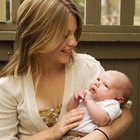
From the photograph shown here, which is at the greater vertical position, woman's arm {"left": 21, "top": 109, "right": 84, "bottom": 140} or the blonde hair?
the blonde hair

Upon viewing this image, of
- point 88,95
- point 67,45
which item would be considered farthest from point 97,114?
point 67,45

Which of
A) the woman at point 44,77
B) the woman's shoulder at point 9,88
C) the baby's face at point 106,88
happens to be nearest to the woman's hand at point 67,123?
the woman at point 44,77

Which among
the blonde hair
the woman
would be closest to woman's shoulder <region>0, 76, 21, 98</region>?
the woman

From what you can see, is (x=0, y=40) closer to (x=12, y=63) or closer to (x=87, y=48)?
(x=12, y=63)

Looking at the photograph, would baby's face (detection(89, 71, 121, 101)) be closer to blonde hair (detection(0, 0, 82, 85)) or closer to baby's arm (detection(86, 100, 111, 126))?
baby's arm (detection(86, 100, 111, 126))

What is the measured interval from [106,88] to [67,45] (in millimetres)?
276

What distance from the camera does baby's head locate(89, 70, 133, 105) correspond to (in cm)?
158

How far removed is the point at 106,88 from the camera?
5.22 ft

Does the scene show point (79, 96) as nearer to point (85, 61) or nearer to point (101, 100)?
point (101, 100)

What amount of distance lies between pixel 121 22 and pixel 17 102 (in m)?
1.09

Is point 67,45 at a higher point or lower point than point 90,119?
higher

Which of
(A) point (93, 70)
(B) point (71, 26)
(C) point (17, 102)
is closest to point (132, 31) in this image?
(A) point (93, 70)

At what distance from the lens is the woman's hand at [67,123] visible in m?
1.52

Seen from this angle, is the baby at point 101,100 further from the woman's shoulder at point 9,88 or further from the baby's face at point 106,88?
the woman's shoulder at point 9,88
